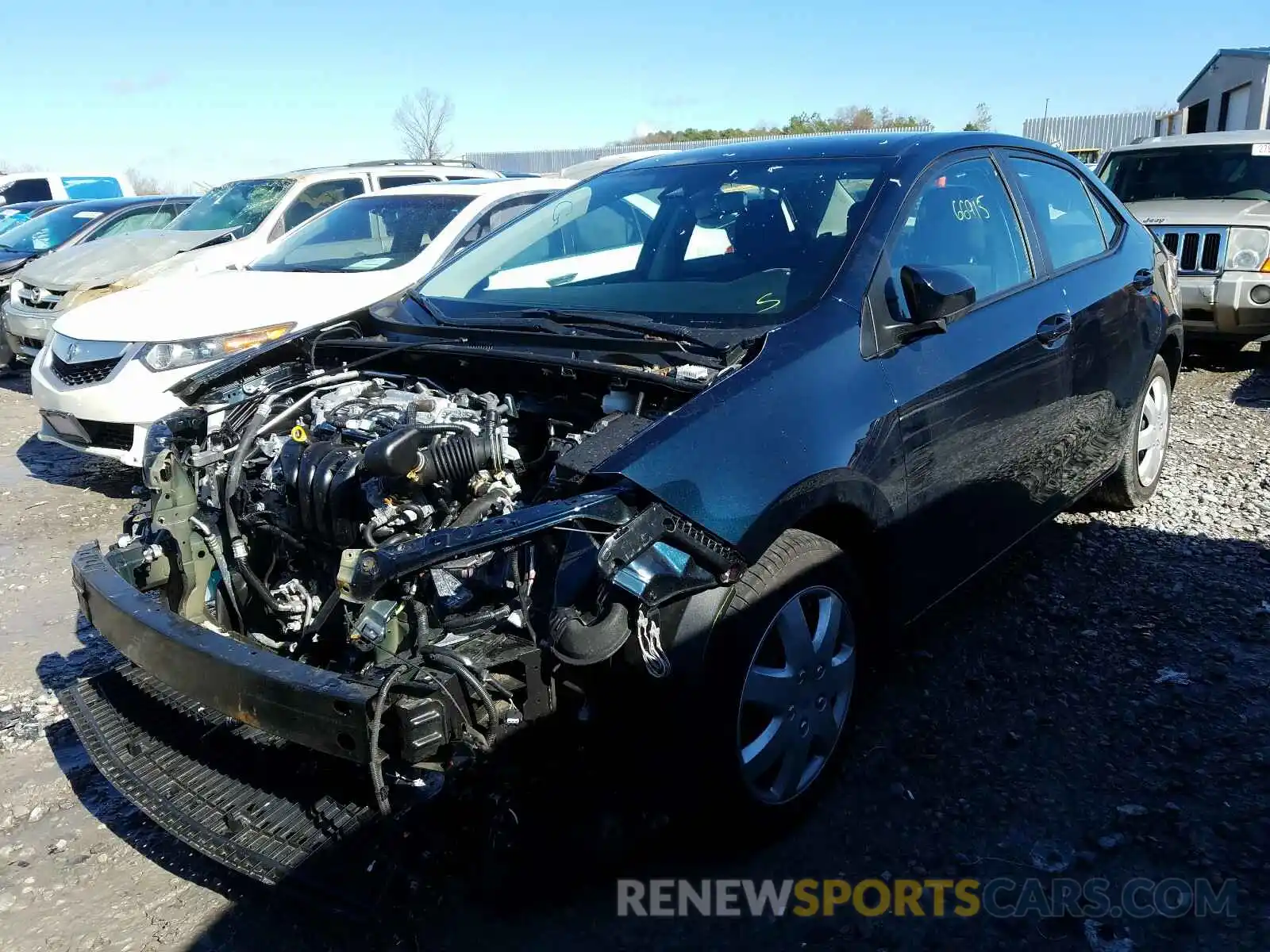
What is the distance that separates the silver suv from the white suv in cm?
593

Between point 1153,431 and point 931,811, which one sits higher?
point 1153,431

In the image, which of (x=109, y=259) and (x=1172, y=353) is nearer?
(x=1172, y=353)

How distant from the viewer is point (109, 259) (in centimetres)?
897

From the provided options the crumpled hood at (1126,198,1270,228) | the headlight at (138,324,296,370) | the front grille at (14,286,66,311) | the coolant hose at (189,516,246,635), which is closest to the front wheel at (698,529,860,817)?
the coolant hose at (189,516,246,635)

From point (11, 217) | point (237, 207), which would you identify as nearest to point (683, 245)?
point (237, 207)

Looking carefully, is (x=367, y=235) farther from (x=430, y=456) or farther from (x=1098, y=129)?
(x=1098, y=129)

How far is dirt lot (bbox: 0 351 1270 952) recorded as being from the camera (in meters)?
2.31

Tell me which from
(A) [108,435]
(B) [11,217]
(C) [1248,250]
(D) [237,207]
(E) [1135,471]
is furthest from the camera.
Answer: (B) [11,217]

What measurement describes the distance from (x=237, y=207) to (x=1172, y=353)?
8.15m

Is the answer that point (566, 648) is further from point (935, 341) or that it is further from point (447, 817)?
point (935, 341)

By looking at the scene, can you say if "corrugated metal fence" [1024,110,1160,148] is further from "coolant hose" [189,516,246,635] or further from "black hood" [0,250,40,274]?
"coolant hose" [189,516,246,635]

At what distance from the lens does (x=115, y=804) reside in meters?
2.91

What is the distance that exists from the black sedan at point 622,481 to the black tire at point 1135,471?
509 millimetres

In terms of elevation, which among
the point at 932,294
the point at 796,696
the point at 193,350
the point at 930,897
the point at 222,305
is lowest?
the point at 930,897
